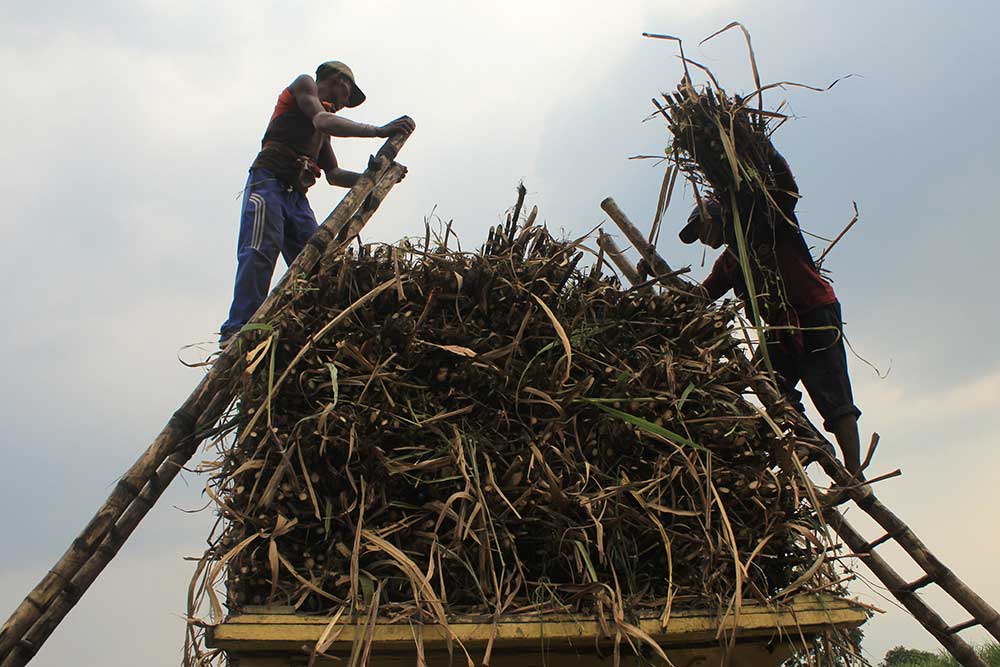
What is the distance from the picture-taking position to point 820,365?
3.59 m

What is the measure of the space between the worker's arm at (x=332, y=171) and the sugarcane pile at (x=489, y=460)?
85.9 inches

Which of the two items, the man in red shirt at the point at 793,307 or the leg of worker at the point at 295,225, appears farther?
the leg of worker at the point at 295,225

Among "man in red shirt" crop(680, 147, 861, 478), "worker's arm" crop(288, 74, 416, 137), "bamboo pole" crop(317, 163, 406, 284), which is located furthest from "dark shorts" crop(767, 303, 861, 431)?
"worker's arm" crop(288, 74, 416, 137)

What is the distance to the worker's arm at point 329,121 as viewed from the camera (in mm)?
3895

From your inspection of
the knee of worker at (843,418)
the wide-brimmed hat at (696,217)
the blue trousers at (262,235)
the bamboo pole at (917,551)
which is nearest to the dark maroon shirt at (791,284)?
the wide-brimmed hat at (696,217)

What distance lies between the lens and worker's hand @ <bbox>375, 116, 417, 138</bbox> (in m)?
3.88

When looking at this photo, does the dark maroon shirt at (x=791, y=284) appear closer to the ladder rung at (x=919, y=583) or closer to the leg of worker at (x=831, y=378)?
the leg of worker at (x=831, y=378)

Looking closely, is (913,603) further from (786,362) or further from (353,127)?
(353,127)

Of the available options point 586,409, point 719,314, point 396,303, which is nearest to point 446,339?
point 396,303

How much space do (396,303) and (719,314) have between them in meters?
1.23

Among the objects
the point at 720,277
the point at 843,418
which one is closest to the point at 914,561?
the point at 843,418

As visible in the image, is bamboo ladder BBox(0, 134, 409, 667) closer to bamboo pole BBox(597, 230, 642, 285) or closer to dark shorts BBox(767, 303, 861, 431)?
bamboo pole BBox(597, 230, 642, 285)

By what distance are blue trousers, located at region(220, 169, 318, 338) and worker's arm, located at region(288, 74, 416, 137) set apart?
417 mm

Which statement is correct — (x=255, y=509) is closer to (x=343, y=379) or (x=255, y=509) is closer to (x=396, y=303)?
(x=343, y=379)
